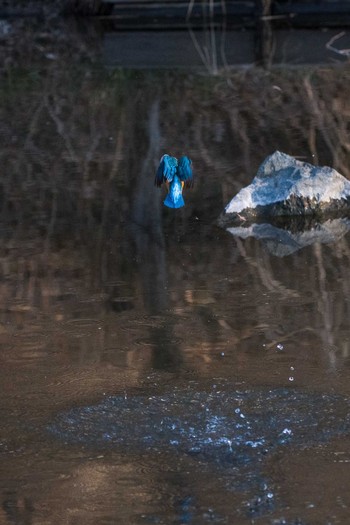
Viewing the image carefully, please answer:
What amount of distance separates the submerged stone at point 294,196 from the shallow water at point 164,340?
0.21 metres

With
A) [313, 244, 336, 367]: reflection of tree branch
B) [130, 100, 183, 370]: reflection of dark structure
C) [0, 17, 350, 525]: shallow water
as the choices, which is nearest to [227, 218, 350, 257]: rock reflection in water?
[0, 17, 350, 525]: shallow water

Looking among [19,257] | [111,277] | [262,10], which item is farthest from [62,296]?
[262,10]

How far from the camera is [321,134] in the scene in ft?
28.8

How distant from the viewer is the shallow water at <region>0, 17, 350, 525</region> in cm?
355

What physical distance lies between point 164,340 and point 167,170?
0.82m

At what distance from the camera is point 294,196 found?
6895 mm

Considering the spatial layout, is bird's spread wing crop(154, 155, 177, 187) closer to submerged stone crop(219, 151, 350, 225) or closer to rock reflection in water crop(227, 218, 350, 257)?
rock reflection in water crop(227, 218, 350, 257)

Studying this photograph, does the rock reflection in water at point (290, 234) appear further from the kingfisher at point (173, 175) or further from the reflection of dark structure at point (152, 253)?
the kingfisher at point (173, 175)

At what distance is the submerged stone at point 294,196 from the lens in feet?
22.5

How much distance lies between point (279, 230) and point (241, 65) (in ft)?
22.2

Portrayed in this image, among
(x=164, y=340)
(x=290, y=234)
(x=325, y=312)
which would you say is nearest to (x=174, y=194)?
(x=164, y=340)

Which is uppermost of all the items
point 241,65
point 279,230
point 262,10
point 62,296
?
point 262,10

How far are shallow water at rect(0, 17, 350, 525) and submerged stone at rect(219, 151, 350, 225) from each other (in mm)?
209

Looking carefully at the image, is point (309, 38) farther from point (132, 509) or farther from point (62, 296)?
point (132, 509)
